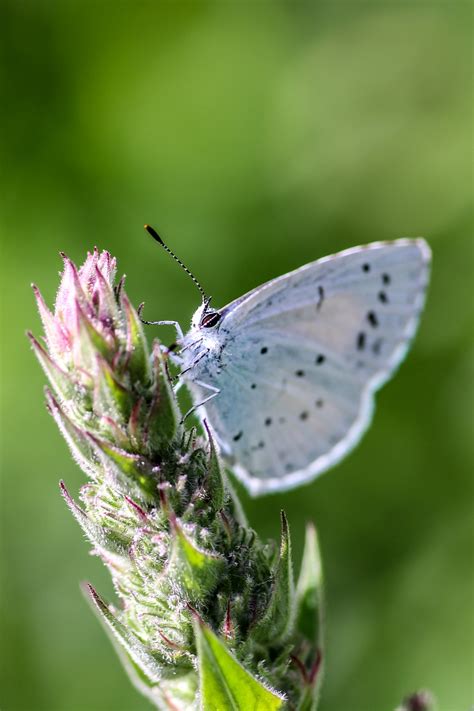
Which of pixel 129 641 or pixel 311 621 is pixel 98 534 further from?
pixel 311 621

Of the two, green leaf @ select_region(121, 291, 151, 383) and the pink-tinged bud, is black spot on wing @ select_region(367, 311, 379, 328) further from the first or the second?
the pink-tinged bud

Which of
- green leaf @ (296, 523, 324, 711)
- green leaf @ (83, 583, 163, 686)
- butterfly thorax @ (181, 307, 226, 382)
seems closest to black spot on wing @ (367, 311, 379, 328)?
butterfly thorax @ (181, 307, 226, 382)

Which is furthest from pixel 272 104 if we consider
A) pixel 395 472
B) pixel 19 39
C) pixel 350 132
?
pixel 395 472

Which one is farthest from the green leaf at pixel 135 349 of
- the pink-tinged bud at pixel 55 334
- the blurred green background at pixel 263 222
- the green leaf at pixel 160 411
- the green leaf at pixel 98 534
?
the blurred green background at pixel 263 222

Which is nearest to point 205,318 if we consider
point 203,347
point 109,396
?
point 203,347

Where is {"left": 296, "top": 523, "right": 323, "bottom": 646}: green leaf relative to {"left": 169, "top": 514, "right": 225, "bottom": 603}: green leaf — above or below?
below

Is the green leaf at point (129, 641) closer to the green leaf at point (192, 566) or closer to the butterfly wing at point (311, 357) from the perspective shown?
the green leaf at point (192, 566)
